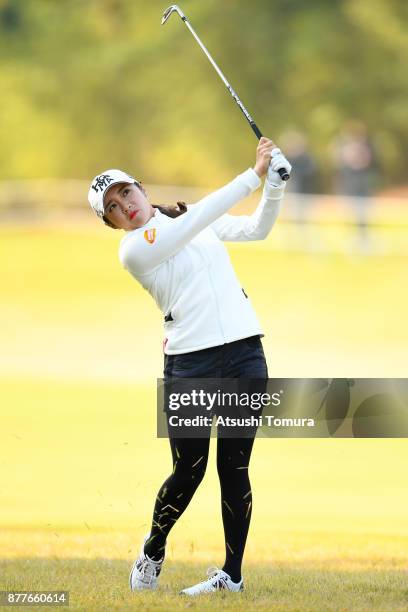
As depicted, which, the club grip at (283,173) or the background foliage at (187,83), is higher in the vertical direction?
the background foliage at (187,83)

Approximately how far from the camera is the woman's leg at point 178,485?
4.62m

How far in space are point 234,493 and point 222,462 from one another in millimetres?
127

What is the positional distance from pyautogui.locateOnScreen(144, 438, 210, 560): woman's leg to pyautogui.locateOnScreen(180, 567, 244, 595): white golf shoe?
0.21m

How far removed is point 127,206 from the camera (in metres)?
4.60

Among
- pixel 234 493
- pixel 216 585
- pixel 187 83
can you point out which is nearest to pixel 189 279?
pixel 234 493

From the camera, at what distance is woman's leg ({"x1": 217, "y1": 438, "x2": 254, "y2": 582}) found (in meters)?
4.61

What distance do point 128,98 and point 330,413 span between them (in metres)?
37.1

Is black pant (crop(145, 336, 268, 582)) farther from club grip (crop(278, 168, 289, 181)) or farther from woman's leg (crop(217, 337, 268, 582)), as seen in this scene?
club grip (crop(278, 168, 289, 181))

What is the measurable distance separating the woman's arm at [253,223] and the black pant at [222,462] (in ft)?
1.31

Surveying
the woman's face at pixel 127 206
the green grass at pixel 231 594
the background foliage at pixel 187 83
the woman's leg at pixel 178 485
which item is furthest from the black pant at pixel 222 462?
the background foliage at pixel 187 83

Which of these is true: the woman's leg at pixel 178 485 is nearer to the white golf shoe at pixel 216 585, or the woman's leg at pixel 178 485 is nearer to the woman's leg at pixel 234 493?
the woman's leg at pixel 234 493

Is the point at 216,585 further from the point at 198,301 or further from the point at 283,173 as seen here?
the point at 283,173

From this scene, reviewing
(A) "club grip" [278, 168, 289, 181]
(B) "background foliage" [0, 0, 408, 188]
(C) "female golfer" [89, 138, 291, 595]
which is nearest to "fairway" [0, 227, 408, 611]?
(C) "female golfer" [89, 138, 291, 595]

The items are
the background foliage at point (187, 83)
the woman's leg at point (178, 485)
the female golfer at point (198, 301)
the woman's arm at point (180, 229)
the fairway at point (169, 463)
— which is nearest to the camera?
the woman's arm at point (180, 229)
